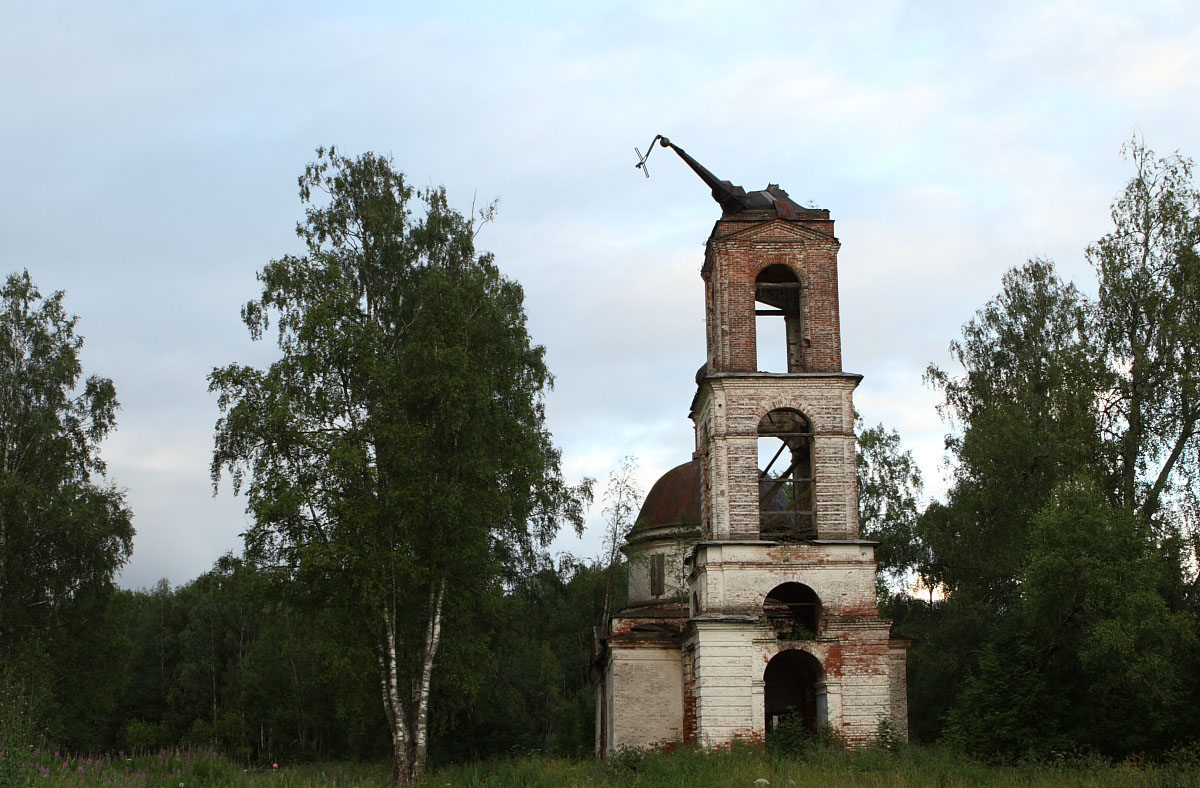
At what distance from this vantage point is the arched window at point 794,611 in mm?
20766

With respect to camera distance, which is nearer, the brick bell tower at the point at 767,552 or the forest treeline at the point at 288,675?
the brick bell tower at the point at 767,552

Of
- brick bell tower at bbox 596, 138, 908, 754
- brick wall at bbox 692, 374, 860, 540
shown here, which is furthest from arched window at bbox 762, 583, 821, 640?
brick wall at bbox 692, 374, 860, 540

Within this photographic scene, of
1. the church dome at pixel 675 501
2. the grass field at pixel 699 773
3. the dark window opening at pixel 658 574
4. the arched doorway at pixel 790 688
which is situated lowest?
the grass field at pixel 699 773

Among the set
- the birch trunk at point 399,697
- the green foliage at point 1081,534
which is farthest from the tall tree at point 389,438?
the green foliage at point 1081,534

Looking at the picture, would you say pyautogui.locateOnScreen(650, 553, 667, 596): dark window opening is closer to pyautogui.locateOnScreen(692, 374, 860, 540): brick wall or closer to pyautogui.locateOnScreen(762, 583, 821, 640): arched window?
pyautogui.locateOnScreen(762, 583, 821, 640): arched window

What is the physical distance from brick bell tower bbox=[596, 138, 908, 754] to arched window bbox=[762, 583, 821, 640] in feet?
0.14

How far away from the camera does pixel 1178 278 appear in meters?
23.6

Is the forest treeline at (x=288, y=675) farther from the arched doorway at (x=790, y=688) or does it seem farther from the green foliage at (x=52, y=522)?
the arched doorway at (x=790, y=688)

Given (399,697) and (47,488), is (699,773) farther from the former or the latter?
(47,488)

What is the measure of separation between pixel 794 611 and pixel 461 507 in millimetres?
6991

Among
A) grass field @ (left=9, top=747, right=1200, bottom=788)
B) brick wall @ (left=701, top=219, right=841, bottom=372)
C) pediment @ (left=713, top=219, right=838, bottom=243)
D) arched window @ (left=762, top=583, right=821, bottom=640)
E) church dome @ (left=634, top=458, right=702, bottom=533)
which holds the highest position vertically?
pediment @ (left=713, top=219, right=838, bottom=243)

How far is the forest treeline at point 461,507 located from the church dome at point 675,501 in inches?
114

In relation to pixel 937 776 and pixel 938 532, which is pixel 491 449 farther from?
pixel 938 532

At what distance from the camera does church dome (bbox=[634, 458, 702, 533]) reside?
29406 millimetres
